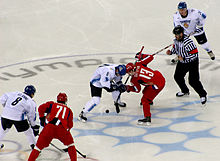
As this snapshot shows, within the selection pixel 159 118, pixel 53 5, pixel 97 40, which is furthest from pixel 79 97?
pixel 53 5

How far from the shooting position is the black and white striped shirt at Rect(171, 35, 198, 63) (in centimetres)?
749

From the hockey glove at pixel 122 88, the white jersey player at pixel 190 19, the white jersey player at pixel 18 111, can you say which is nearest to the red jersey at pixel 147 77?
the hockey glove at pixel 122 88

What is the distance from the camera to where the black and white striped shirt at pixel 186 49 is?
7492 millimetres

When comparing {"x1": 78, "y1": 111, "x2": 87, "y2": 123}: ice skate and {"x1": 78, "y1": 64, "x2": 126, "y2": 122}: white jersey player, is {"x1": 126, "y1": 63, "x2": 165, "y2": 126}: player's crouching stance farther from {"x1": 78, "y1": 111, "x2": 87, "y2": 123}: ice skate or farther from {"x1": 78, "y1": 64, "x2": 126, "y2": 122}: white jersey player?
{"x1": 78, "y1": 111, "x2": 87, "y2": 123}: ice skate

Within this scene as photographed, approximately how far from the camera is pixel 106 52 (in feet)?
37.6

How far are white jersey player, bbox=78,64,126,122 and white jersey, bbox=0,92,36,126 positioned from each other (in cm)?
149

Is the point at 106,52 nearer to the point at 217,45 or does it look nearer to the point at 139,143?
the point at 217,45

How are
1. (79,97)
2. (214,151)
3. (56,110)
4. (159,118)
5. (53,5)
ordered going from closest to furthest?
1. (56,110)
2. (214,151)
3. (159,118)
4. (79,97)
5. (53,5)

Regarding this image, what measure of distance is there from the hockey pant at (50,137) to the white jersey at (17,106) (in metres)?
0.51

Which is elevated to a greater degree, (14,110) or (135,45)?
(135,45)

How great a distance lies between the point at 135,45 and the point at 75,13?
8.77 feet

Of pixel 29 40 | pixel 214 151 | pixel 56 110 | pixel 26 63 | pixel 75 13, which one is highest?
pixel 75 13

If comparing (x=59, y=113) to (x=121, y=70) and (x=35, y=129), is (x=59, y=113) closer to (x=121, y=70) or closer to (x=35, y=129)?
(x=35, y=129)

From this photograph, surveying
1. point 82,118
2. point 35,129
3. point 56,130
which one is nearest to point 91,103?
point 82,118
